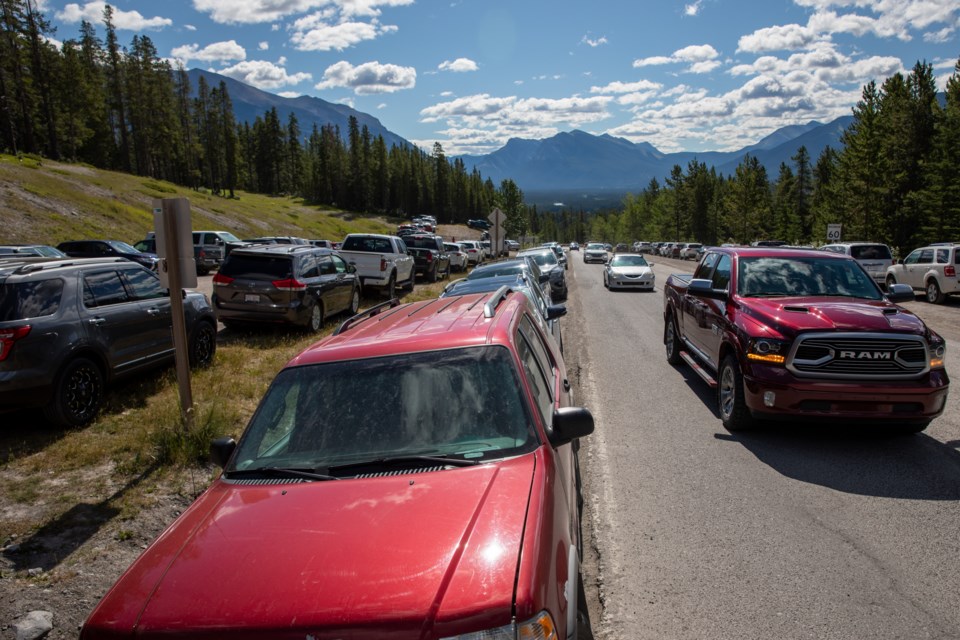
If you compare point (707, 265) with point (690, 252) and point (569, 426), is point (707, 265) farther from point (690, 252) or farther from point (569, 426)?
point (690, 252)

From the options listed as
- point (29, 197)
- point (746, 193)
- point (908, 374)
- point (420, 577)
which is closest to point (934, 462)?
point (908, 374)

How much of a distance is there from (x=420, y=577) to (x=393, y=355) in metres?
1.57

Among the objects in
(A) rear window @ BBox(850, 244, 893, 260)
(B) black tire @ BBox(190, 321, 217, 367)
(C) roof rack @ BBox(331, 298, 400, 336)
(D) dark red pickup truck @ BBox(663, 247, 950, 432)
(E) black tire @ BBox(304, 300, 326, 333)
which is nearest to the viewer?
(C) roof rack @ BBox(331, 298, 400, 336)

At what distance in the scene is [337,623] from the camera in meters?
1.96

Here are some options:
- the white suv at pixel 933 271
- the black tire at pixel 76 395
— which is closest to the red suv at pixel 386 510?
the black tire at pixel 76 395

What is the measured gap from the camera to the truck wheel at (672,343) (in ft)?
33.0

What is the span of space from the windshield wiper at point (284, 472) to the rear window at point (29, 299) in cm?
482

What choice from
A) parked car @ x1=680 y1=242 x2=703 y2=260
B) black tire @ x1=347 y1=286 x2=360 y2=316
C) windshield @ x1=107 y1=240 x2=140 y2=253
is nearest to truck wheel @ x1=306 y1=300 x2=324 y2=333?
black tire @ x1=347 y1=286 x2=360 y2=316

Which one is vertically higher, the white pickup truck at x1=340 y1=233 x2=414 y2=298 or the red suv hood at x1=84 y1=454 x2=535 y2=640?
the white pickup truck at x1=340 y1=233 x2=414 y2=298

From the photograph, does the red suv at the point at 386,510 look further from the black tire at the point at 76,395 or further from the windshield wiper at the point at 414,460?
the black tire at the point at 76,395

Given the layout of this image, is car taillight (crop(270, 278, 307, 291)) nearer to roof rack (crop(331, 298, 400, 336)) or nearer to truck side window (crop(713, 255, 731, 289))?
roof rack (crop(331, 298, 400, 336))

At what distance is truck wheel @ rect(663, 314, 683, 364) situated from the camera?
10055 mm

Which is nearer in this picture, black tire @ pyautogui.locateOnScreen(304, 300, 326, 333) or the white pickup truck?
black tire @ pyautogui.locateOnScreen(304, 300, 326, 333)

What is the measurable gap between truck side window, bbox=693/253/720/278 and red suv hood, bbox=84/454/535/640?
22.9ft
